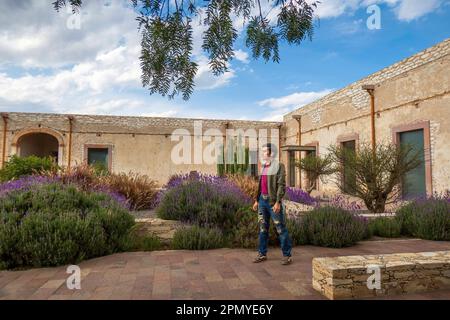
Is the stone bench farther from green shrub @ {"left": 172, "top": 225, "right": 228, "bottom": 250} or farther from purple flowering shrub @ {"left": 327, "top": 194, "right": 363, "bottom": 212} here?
purple flowering shrub @ {"left": 327, "top": 194, "right": 363, "bottom": 212}

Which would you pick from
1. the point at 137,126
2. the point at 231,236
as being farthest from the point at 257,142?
the point at 231,236

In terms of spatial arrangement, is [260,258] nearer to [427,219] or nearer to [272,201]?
[272,201]

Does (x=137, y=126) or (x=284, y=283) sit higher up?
(x=137, y=126)

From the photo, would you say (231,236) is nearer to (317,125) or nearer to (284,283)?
(284,283)

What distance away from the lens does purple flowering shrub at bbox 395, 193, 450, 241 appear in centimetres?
557

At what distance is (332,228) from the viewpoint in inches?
201

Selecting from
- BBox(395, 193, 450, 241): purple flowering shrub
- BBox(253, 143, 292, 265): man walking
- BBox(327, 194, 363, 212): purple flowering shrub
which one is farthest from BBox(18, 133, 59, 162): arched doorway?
BBox(395, 193, 450, 241): purple flowering shrub

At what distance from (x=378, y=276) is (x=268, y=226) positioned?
4.91ft

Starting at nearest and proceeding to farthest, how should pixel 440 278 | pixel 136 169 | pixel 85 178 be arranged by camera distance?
pixel 440 278, pixel 85 178, pixel 136 169

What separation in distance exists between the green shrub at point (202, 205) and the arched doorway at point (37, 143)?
8.46 m

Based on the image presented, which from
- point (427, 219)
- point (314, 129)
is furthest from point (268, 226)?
point (314, 129)

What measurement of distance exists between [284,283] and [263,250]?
0.91 metres

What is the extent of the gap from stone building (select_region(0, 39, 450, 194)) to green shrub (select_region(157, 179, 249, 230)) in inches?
253

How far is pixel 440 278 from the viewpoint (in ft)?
10.3
